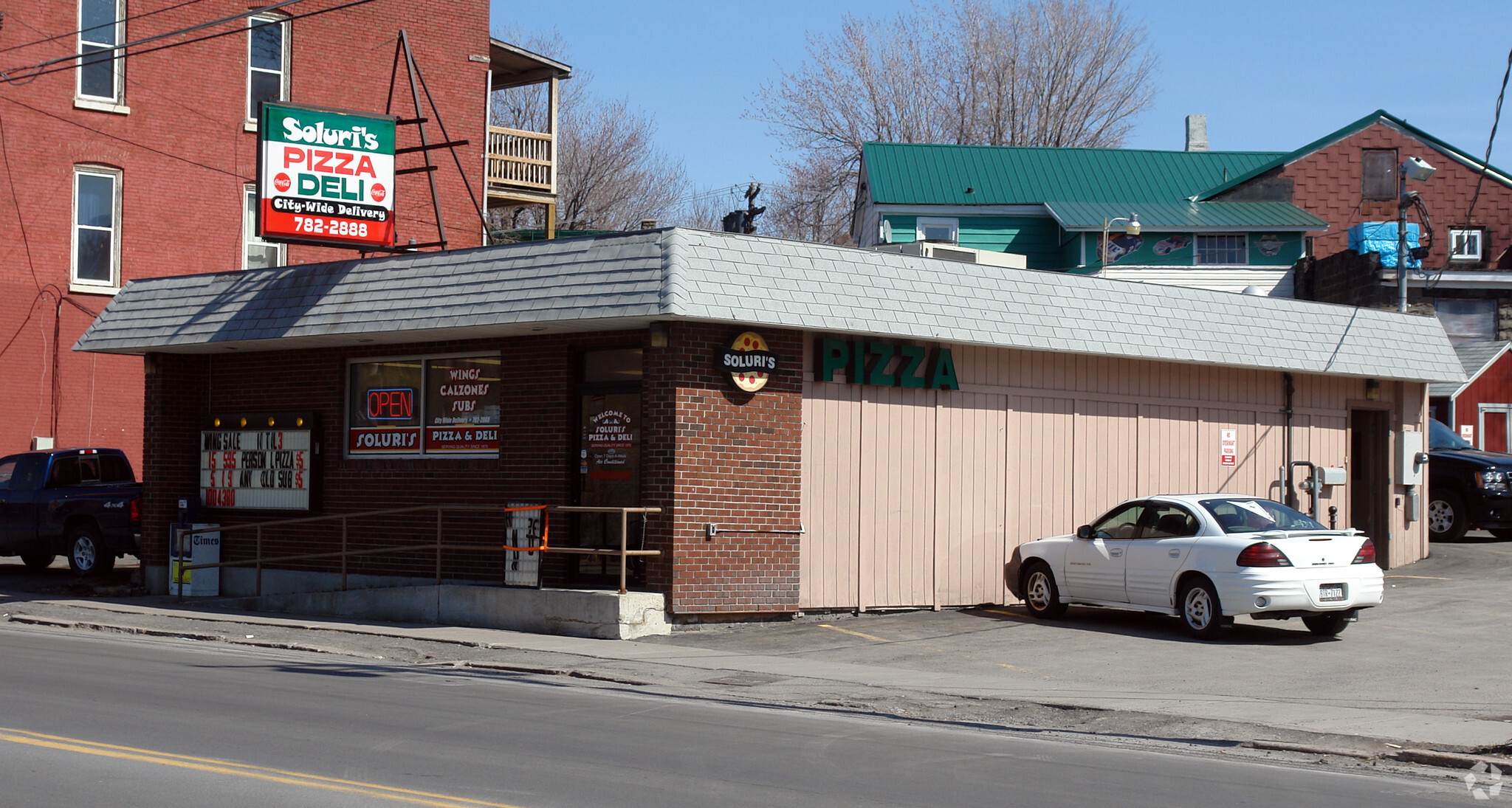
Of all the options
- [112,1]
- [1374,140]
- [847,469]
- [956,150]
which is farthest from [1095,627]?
[1374,140]

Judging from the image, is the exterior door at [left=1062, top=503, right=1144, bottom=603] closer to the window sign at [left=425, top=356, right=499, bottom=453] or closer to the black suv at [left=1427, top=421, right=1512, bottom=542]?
the window sign at [left=425, top=356, right=499, bottom=453]

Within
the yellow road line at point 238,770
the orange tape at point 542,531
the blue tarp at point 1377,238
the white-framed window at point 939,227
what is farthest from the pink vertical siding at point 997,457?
the blue tarp at point 1377,238

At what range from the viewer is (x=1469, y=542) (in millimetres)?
23562

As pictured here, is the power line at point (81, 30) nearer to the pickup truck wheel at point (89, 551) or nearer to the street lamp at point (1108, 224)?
the pickup truck wheel at point (89, 551)

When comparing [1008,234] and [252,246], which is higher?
[1008,234]

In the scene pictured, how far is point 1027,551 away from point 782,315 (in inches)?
173

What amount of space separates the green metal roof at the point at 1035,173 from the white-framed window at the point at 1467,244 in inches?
207

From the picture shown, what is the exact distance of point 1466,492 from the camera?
2286 centimetres

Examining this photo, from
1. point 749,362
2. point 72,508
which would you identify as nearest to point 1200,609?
point 749,362

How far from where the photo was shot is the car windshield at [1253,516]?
14625mm

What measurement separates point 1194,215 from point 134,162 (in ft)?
Answer: 86.8

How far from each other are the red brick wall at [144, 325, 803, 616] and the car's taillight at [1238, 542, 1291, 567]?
4.85 m

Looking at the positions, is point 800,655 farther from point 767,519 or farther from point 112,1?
point 112,1

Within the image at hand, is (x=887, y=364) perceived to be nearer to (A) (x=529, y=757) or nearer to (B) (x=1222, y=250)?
(A) (x=529, y=757)
